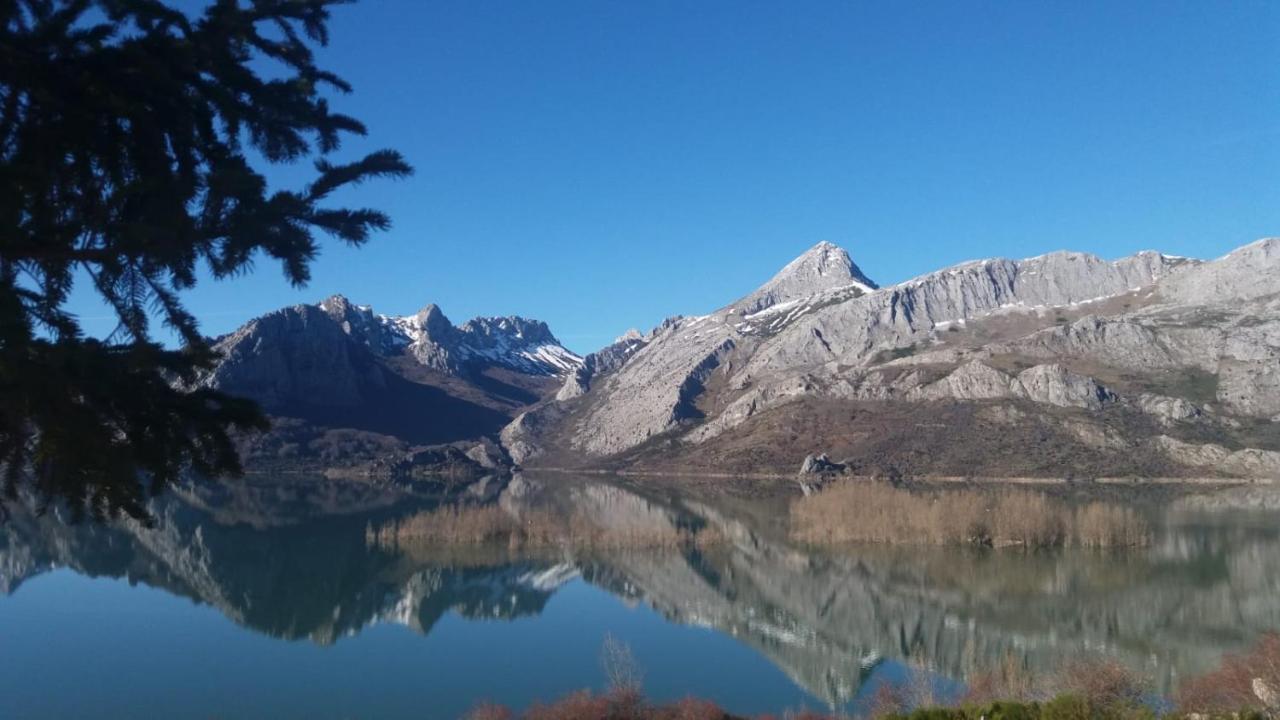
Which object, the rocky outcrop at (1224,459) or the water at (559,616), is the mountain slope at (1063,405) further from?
the water at (559,616)

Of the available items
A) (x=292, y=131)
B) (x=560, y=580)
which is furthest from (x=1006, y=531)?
(x=292, y=131)

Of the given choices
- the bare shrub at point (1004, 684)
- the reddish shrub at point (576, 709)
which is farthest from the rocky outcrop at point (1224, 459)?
the reddish shrub at point (576, 709)

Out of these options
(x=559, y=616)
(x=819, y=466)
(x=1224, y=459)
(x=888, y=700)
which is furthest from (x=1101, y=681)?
(x=1224, y=459)

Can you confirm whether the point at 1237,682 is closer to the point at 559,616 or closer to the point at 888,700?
the point at 888,700

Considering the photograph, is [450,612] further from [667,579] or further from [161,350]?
[161,350]

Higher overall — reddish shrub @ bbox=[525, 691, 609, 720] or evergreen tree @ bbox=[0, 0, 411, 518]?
evergreen tree @ bbox=[0, 0, 411, 518]

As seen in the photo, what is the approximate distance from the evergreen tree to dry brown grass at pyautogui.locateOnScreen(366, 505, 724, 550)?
61890 millimetres

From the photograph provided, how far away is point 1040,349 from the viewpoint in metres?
177

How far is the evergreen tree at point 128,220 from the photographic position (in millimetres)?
3627

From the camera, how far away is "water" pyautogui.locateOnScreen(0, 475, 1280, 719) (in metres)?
34.2

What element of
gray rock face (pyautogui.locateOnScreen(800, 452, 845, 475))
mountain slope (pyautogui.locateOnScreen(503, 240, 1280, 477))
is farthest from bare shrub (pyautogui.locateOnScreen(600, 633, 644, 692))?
gray rock face (pyautogui.locateOnScreen(800, 452, 845, 475))

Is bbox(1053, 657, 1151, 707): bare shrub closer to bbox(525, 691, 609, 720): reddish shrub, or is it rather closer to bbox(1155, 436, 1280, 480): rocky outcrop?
bbox(525, 691, 609, 720): reddish shrub

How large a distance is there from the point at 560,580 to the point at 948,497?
37.5 meters

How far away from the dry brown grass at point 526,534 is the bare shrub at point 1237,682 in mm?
40044
